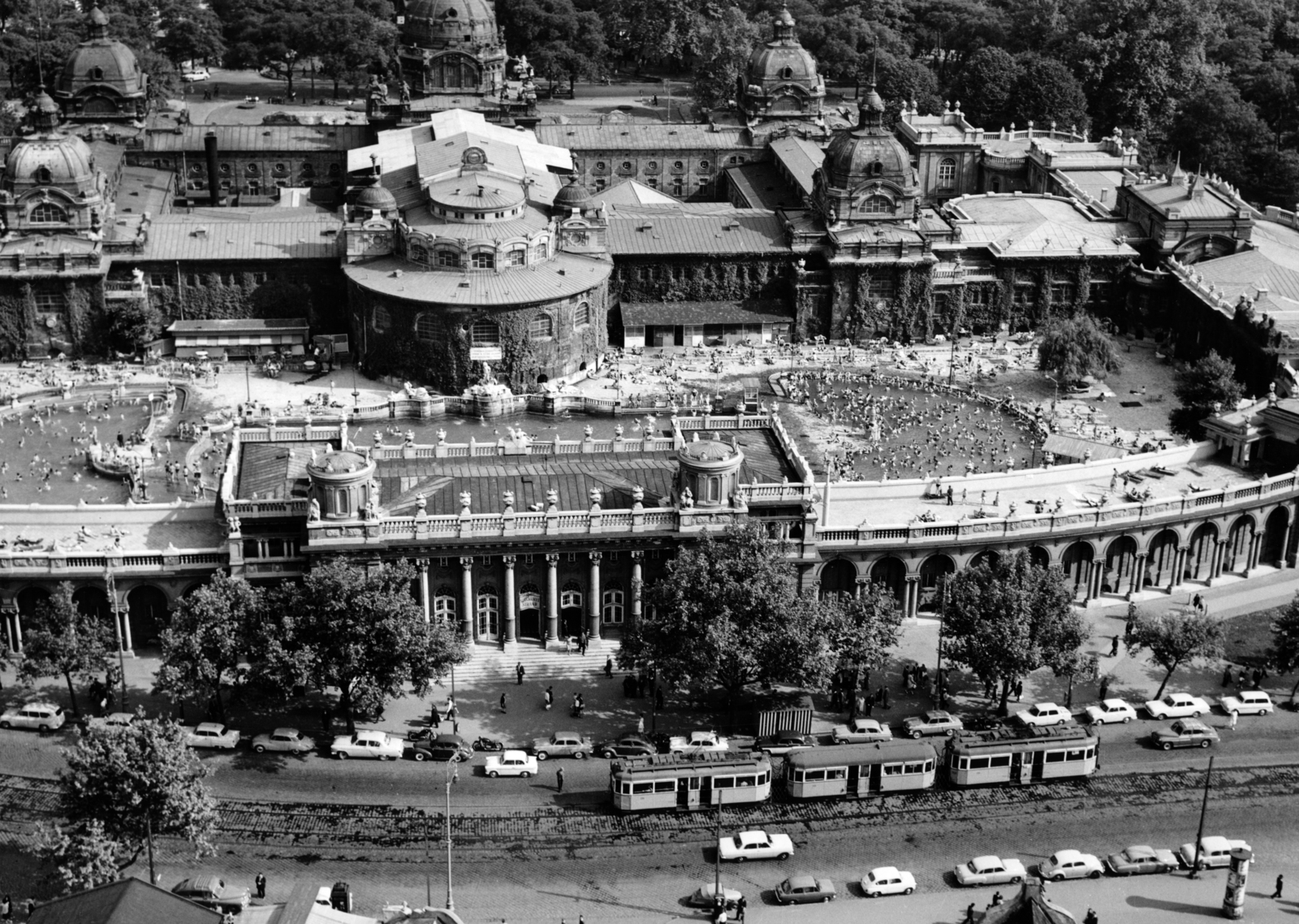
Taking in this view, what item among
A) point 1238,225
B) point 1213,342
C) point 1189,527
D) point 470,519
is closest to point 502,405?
point 470,519

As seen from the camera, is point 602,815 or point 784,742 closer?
point 602,815

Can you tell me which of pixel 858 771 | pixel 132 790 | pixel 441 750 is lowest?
pixel 441 750

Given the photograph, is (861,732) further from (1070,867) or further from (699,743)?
(1070,867)

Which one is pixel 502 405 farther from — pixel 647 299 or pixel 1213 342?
pixel 1213 342

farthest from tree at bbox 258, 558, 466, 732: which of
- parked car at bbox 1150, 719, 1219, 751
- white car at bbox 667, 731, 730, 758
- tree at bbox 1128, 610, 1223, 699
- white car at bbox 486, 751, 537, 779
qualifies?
tree at bbox 1128, 610, 1223, 699

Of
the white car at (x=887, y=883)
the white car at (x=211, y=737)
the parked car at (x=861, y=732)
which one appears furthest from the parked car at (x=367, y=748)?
the white car at (x=887, y=883)

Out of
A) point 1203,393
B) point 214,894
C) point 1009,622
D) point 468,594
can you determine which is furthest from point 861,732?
point 1203,393
